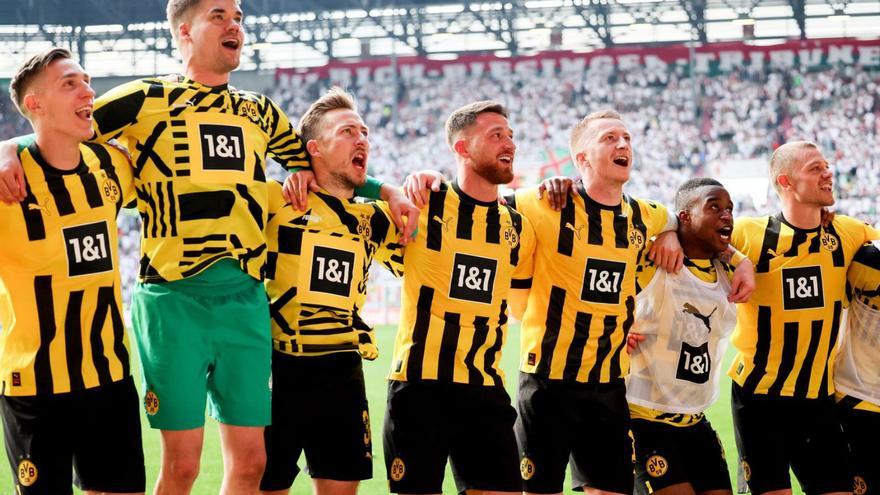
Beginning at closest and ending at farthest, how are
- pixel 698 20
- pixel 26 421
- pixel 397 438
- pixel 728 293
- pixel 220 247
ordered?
pixel 26 421 → pixel 220 247 → pixel 397 438 → pixel 728 293 → pixel 698 20

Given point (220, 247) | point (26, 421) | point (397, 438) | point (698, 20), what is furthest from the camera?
point (698, 20)

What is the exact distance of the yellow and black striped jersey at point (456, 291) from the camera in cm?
487

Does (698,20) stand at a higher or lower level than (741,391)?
higher

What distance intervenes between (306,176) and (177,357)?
3.66 ft

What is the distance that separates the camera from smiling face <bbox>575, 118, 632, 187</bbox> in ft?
17.4

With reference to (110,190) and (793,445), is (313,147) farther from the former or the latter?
(793,445)

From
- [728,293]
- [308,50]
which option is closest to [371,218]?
[728,293]

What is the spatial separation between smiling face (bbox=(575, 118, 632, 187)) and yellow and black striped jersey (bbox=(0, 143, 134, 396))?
249 centimetres

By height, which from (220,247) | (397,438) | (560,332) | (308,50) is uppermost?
(308,50)

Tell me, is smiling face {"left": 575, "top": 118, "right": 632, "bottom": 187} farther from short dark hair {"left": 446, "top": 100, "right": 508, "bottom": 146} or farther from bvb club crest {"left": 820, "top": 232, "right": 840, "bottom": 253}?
bvb club crest {"left": 820, "top": 232, "right": 840, "bottom": 253}

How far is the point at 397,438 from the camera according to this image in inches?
189

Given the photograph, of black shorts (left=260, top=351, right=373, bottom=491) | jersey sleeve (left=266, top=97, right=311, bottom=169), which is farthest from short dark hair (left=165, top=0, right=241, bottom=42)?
black shorts (left=260, top=351, right=373, bottom=491)

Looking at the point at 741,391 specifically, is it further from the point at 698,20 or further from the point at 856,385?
the point at 698,20

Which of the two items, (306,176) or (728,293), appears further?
(728,293)
